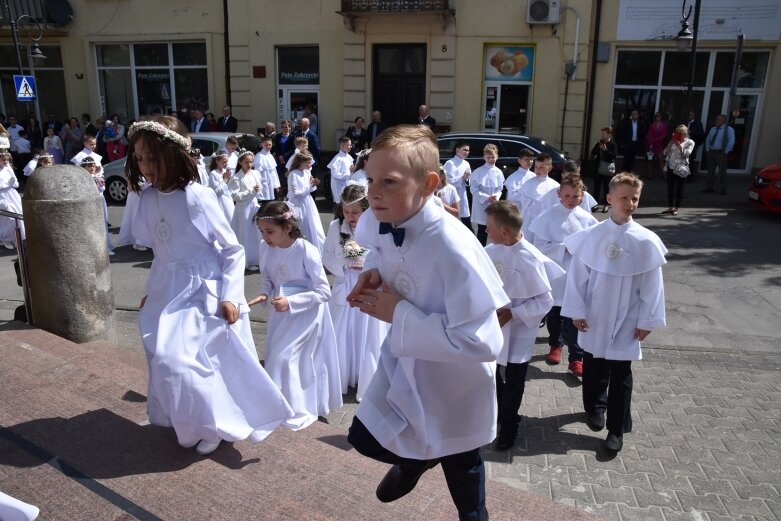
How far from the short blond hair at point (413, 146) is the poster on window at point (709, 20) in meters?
18.2

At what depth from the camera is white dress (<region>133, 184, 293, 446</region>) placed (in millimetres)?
3436

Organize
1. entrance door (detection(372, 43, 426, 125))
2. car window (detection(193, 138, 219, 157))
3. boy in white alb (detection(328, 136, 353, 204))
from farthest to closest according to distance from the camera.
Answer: entrance door (detection(372, 43, 426, 125)), car window (detection(193, 138, 219, 157)), boy in white alb (detection(328, 136, 353, 204))

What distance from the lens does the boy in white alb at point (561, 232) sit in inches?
236

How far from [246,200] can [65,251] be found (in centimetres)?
512

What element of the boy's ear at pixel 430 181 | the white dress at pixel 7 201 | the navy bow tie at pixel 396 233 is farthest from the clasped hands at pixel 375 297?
the white dress at pixel 7 201

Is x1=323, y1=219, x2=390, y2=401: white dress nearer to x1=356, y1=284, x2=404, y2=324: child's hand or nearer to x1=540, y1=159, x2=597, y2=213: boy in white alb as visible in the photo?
x1=540, y1=159, x2=597, y2=213: boy in white alb

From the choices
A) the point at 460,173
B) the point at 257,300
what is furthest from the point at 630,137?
the point at 257,300

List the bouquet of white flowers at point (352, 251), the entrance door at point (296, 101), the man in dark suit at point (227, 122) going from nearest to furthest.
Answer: the bouquet of white flowers at point (352, 251)
the man in dark suit at point (227, 122)
the entrance door at point (296, 101)

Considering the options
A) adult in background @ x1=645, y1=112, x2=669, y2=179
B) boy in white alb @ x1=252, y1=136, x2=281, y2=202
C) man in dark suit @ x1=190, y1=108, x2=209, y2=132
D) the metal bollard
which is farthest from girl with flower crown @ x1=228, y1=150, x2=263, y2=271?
adult in background @ x1=645, y1=112, x2=669, y2=179

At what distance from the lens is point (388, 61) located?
19312 mm

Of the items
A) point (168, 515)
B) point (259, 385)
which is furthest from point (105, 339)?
point (168, 515)

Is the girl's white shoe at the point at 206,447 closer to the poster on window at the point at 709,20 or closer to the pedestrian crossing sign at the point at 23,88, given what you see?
the pedestrian crossing sign at the point at 23,88

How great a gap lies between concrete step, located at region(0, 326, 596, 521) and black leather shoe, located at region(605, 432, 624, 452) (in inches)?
46.9

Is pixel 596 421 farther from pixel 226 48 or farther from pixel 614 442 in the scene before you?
pixel 226 48
